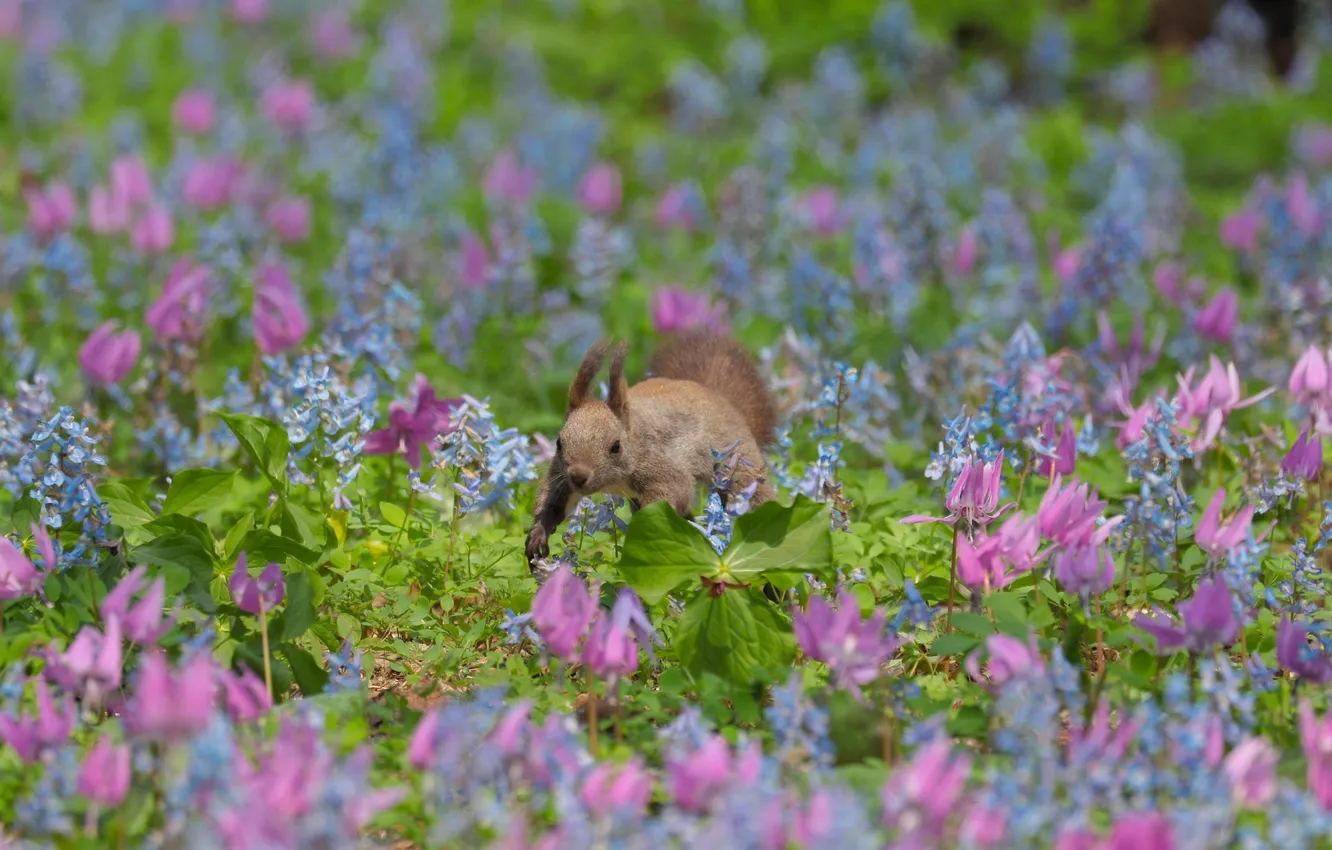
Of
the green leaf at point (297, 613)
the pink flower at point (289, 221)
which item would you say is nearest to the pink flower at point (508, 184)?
the pink flower at point (289, 221)

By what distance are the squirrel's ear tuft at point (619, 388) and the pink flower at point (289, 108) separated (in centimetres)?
547

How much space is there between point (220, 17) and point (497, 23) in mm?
2045

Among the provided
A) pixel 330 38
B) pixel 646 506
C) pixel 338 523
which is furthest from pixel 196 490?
pixel 330 38

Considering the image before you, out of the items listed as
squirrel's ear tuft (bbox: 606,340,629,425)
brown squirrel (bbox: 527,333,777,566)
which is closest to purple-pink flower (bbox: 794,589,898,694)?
brown squirrel (bbox: 527,333,777,566)

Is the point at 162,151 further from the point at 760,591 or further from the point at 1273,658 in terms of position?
the point at 1273,658

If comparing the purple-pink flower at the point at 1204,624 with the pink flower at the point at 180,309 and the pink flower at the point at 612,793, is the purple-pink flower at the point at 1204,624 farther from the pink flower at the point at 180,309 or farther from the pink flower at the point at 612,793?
the pink flower at the point at 180,309

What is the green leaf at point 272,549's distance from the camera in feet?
12.4

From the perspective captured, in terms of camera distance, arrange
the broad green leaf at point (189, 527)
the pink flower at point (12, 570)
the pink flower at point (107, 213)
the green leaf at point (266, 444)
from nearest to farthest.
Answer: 1. the pink flower at point (12, 570)
2. the broad green leaf at point (189, 527)
3. the green leaf at point (266, 444)
4. the pink flower at point (107, 213)

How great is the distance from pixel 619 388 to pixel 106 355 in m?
1.63

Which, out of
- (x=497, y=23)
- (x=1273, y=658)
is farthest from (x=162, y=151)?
(x=1273, y=658)

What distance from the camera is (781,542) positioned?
3.61 meters

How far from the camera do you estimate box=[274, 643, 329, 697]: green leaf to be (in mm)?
3488

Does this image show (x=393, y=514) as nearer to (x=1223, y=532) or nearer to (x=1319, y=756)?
(x=1223, y=532)

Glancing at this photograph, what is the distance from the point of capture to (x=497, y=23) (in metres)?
12.3
